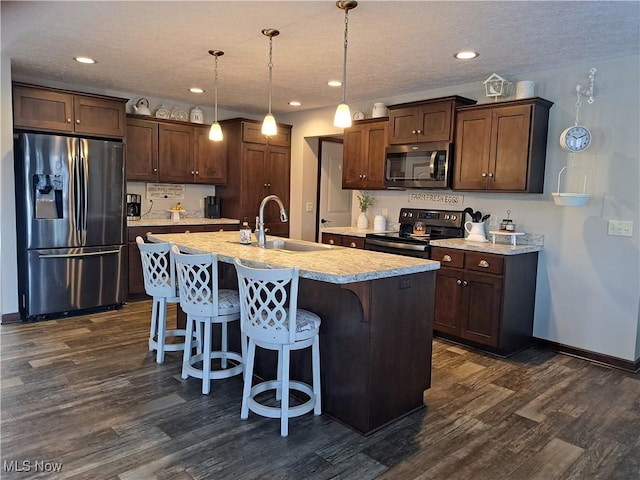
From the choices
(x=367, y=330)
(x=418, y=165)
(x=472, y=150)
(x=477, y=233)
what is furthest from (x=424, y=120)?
(x=367, y=330)

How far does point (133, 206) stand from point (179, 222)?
571mm

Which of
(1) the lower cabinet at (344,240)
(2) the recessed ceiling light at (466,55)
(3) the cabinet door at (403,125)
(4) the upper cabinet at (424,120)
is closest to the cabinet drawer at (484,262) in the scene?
(4) the upper cabinet at (424,120)

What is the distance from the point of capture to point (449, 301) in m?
4.06

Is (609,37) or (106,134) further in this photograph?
(106,134)

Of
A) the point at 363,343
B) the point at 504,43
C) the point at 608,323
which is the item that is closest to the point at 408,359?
the point at 363,343

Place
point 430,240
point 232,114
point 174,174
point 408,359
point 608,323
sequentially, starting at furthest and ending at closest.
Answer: point 232,114 → point 174,174 → point 430,240 → point 608,323 → point 408,359

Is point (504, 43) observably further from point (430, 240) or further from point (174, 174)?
point (174, 174)

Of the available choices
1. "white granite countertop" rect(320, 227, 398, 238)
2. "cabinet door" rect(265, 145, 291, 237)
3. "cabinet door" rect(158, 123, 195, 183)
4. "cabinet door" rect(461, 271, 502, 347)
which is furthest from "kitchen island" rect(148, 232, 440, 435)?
"cabinet door" rect(265, 145, 291, 237)

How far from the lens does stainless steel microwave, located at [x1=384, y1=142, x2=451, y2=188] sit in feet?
14.3

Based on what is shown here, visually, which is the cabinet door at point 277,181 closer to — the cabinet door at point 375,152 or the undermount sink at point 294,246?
the cabinet door at point 375,152

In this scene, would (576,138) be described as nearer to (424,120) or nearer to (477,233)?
(477,233)

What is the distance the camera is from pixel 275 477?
2.11m

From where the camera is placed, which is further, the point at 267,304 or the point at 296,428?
the point at 296,428

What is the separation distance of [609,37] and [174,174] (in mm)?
4680
